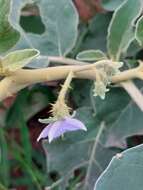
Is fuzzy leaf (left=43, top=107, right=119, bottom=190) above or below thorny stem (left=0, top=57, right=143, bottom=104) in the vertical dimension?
below

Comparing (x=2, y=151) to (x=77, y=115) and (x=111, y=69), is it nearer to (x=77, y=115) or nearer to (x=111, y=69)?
(x=77, y=115)

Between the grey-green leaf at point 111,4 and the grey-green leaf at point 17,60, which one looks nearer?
the grey-green leaf at point 17,60

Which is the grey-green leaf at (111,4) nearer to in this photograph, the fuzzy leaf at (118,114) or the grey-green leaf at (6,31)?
the fuzzy leaf at (118,114)

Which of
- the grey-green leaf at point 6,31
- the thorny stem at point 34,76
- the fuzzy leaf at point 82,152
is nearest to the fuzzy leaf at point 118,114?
the fuzzy leaf at point 82,152

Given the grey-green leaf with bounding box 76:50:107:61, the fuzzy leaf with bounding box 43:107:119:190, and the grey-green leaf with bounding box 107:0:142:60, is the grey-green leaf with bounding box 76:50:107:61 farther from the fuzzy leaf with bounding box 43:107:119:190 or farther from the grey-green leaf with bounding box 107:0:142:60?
the fuzzy leaf with bounding box 43:107:119:190

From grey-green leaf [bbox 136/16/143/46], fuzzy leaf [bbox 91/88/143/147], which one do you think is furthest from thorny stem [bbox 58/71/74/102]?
fuzzy leaf [bbox 91/88/143/147]

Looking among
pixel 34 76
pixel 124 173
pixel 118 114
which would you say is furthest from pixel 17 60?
pixel 118 114

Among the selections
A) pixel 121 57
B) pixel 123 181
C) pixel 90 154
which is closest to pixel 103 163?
pixel 90 154
